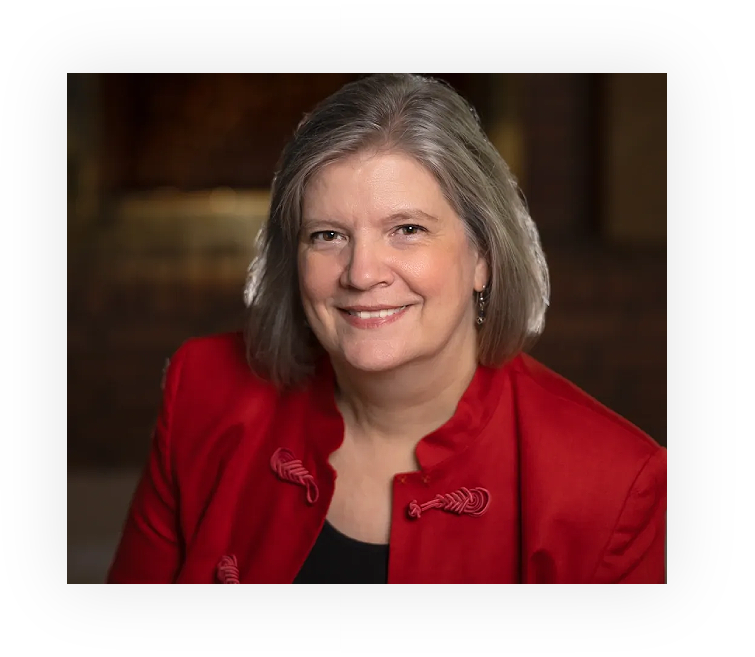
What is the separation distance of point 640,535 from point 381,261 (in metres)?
0.70

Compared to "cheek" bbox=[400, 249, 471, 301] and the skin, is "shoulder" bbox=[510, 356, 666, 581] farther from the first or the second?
"cheek" bbox=[400, 249, 471, 301]

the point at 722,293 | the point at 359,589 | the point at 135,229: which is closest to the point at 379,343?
the point at 359,589

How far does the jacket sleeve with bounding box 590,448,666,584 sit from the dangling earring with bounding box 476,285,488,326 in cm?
40

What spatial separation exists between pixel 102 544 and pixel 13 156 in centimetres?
126

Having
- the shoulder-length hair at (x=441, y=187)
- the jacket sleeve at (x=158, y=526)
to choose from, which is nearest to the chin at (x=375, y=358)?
the shoulder-length hair at (x=441, y=187)

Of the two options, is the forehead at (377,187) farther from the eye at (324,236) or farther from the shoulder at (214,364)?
the shoulder at (214,364)

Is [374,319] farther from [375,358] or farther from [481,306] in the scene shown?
[481,306]

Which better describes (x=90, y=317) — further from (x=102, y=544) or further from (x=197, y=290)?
(x=102, y=544)

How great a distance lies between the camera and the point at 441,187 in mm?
1507

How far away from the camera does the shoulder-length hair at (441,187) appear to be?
1492mm

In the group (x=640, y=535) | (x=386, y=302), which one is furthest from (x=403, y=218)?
(x=640, y=535)

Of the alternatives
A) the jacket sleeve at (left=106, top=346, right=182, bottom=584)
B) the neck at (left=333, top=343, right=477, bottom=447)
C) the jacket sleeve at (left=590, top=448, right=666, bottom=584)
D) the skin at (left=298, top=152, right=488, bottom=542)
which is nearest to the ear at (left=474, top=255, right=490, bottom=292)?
the skin at (left=298, top=152, right=488, bottom=542)

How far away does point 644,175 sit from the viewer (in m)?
2.23

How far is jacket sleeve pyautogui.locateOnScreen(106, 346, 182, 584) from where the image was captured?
182 cm
